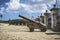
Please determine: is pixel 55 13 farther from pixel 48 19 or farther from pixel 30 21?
pixel 48 19

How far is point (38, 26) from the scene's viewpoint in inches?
629

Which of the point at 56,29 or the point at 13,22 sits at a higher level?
the point at 56,29

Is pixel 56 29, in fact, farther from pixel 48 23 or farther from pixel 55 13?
pixel 48 23

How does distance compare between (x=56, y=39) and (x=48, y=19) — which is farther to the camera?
(x=48, y=19)

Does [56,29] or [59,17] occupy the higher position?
[59,17]

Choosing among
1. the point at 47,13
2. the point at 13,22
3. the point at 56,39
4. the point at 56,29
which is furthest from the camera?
the point at 13,22

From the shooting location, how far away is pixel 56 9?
50.7ft

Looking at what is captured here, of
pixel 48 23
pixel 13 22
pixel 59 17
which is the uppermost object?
pixel 59 17

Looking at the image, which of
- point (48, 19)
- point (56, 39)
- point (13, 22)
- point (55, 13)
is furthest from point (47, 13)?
point (13, 22)

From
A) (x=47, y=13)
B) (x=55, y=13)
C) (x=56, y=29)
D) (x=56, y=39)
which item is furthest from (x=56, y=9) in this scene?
(x=56, y=39)

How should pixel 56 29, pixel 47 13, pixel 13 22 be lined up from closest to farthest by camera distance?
pixel 56 29
pixel 47 13
pixel 13 22

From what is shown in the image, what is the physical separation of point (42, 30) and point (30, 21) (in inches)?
56.0

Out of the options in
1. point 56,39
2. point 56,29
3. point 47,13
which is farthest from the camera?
point 47,13

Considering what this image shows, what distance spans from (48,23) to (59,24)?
14.6 feet
